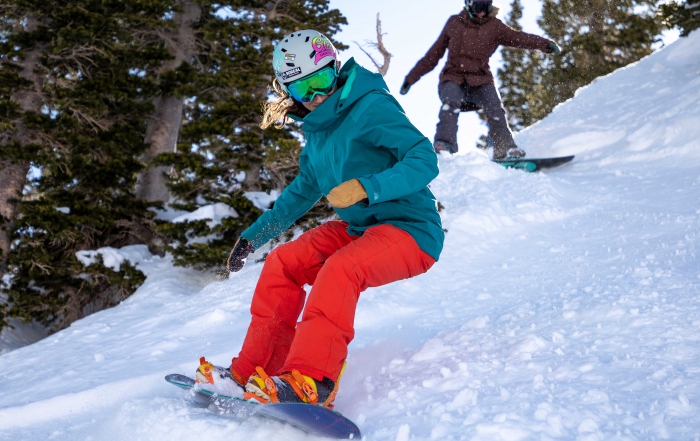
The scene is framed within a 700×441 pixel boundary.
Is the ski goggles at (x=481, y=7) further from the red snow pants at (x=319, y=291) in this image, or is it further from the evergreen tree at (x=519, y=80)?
the evergreen tree at (x=519, y=80)

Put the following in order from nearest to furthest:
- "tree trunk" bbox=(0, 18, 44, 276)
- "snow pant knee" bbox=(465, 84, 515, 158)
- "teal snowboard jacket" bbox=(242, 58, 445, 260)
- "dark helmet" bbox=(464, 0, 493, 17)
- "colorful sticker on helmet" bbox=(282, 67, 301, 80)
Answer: "teal snowboard jacket" bbox=(242, 58, 445, 260), "colorful sticker on helmet" bbox=(282, 67, 301, 80), "dark helmet" bbox=(464, 0, 493, 17), "snow pant knee" bbox=(465, 84, 515, 158), "tree trunk" bbox=(0, 18, 44, 276)

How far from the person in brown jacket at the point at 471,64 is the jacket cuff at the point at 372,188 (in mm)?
5695

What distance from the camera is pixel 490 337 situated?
3.00 meters

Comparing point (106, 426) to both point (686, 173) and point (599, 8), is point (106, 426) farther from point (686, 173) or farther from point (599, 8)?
Answer: point (599, 8)

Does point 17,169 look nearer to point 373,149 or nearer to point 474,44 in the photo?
point 474,44

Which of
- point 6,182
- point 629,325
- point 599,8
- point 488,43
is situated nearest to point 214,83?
point 6,182

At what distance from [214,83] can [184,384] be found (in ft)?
24.8

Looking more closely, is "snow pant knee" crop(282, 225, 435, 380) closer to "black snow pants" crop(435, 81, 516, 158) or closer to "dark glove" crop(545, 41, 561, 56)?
"black snow pants" crop(435, 81, 516, 158)

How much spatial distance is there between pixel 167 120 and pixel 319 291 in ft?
33.6

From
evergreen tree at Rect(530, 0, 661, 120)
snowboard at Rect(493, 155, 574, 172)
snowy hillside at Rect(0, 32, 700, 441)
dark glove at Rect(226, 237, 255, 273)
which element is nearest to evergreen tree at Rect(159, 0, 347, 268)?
snowy hillside at Rect(0, 32, 700, 441)

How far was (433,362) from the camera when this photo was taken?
108 inches

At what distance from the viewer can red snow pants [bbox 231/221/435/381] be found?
88.7 inches

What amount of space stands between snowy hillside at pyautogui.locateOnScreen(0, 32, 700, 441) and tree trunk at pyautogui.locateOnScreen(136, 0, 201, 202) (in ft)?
11.0

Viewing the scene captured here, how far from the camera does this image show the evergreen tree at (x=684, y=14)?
11.5 metres
